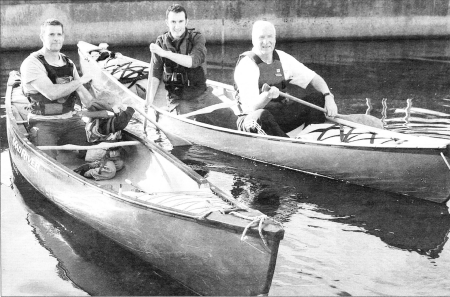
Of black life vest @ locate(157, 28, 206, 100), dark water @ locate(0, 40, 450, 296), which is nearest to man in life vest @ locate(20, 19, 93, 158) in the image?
dark water @ locate(0, 40, 450, 296)

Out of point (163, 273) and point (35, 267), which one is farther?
point (35, 267)

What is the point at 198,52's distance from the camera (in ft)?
24.8

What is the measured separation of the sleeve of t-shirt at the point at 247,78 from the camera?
674cm

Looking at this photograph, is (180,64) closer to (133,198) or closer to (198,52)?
(198,52)

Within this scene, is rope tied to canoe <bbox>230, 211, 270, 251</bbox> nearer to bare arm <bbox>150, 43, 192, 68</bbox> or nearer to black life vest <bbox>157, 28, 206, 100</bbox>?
bare arm <bbox>150, 43, 192, 68</bbox>

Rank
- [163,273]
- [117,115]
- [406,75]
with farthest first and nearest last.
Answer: [406,75] → [117,115] → [163,273]

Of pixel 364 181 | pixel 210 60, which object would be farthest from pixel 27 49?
pixel 364 181

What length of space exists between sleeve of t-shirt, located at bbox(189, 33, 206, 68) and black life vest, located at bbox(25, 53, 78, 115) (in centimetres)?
162

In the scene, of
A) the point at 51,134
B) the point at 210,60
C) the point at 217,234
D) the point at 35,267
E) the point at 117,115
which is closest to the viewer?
the point at 217,234

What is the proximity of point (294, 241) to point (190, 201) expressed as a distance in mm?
1233

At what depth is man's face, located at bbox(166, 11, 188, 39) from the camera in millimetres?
7418

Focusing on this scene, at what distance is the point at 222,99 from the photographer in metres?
8.53

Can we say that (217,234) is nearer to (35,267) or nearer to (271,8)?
(35,267)

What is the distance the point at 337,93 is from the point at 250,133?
451 cm
